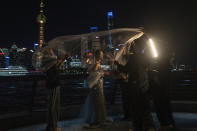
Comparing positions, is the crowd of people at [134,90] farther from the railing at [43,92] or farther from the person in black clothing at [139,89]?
the railing at [43,92]

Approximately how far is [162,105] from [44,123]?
3.72 m

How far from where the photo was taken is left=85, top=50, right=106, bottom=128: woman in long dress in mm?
5832

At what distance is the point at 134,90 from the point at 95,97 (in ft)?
6.61

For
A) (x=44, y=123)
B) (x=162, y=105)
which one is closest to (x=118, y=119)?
(x=162, y=105)

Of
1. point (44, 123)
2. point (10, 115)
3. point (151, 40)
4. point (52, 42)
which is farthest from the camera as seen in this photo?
point (44, 123)

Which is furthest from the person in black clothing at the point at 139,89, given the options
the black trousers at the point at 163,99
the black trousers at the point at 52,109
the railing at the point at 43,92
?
the railing at the point at 43,92

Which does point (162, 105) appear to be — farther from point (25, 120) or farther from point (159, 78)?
point (25, 120)

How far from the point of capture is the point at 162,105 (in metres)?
5.19

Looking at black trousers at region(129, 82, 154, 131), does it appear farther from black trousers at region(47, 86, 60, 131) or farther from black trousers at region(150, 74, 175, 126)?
black trousers at region(47, 86, 60, 131)

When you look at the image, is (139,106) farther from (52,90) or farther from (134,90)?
(52,90)

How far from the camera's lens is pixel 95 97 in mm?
5922

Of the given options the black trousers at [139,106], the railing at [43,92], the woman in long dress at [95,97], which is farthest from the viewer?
the railing at [43,92]

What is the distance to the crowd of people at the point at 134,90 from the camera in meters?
4.13

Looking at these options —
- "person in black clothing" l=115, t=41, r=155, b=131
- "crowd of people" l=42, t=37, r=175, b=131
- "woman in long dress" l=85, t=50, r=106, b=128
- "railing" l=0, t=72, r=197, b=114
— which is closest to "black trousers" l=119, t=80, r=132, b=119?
"crowd of people" l=42, t=37, r=175, b=131
